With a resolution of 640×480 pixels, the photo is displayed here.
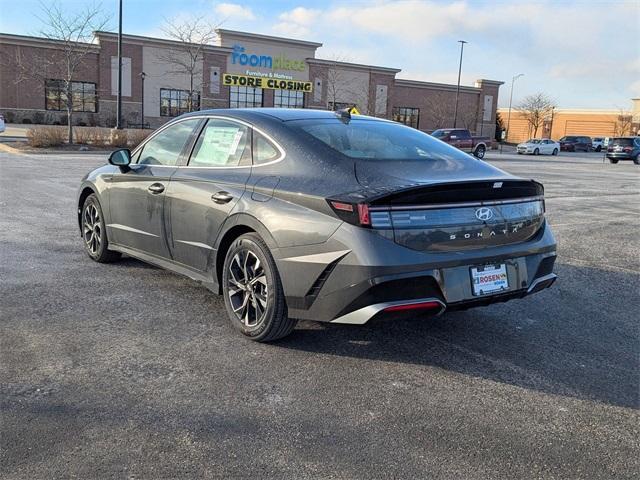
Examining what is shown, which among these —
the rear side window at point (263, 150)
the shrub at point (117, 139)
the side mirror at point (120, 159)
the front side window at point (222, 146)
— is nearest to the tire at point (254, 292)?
the rear side window at point (263, 150)

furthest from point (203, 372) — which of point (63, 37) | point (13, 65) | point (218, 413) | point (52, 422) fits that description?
point (13, 65)

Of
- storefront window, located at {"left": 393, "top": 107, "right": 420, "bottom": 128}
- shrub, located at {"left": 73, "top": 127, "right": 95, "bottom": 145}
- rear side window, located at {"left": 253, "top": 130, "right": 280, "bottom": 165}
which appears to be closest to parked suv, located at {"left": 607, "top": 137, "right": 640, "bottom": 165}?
storefront window, located at {"left": 393, "top": 107, "right": 420, "bottom": 128}

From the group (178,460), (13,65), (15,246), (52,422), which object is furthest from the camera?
(13,65)

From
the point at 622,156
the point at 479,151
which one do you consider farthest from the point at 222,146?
the point at 622,156

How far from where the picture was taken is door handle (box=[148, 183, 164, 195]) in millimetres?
5020

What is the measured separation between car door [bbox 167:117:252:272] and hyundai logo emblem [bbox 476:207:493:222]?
1.60 m

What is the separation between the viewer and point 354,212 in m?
3.52

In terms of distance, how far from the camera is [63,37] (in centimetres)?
3262

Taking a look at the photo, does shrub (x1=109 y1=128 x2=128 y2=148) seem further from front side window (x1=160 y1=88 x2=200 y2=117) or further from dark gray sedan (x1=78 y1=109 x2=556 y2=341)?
dark gray sedan (x1=78 y1=109 x2=556 y2=341)

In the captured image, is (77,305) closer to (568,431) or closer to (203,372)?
(203,372)

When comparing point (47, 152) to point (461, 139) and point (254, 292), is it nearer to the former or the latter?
point (461, 139)

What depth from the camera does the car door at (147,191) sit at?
507 centimetres

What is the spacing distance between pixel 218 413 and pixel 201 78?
52078mm

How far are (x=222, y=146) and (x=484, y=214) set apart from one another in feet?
6.86
